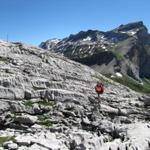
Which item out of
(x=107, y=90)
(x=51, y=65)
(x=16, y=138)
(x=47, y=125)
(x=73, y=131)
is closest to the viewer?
(x=16, y=138)

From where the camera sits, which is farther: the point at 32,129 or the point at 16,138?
the point at 32,129

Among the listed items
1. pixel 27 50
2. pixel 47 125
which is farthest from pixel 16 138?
pixel 27 50

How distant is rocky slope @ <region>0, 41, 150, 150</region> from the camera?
6103cm

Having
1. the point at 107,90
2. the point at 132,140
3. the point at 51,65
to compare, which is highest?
the point at 51,65

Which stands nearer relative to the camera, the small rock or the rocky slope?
the rocky slope

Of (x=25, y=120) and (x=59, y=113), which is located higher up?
(x=59, y=113)

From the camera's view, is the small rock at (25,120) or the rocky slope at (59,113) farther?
the small rock at (25,120)

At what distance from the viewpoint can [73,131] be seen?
2628 inches

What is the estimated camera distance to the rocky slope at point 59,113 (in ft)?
200

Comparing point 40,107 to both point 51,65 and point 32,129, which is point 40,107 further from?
point 51,65

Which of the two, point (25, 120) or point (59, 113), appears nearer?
point (25, 120)

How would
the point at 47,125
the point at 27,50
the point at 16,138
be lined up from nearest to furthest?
the point at 16,138
the point at 47,125
the point at 27,50

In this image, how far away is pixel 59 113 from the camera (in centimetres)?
7800

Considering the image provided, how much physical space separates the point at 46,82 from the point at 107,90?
25782 millimetres
